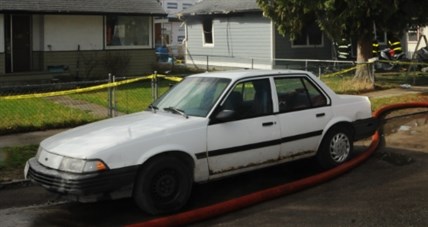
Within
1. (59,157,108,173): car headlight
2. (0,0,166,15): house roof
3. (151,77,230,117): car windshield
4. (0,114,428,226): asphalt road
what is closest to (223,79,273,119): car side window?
(151,77,230,117): car windshield

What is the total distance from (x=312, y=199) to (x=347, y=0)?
9.93 meters

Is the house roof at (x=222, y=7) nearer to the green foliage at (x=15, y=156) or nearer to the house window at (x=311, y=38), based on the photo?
the house window at (x=311, y=38)

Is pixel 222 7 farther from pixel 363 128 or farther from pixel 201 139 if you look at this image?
pixel 201 139

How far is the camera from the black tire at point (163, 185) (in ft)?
18.8

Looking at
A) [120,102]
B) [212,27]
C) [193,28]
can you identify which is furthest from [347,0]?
[193,28]

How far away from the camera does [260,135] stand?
21.9ft

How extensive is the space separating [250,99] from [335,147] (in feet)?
5.10

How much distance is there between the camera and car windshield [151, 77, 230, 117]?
21.5 ft

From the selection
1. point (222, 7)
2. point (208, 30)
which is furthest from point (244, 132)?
point (208, 30)

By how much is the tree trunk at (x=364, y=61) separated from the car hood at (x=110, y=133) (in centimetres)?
1159

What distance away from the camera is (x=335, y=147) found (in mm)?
7590

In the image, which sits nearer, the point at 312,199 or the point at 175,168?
the point at 175,168

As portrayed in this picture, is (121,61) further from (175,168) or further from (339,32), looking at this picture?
(175,168)

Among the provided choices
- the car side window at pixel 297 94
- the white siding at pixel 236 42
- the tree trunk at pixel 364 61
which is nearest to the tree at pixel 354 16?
the tree trunk at pixel 364 61
